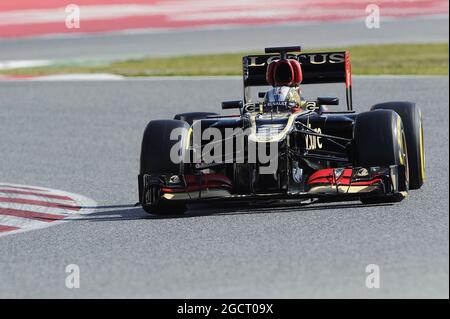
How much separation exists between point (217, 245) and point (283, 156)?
5.29 ft

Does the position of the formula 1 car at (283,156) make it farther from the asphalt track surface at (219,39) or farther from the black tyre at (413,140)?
the asphalt track surface at (219,39)

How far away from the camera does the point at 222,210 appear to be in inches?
402

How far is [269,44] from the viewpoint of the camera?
27.9 meters

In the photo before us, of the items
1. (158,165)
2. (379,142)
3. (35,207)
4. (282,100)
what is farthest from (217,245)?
(35,207)

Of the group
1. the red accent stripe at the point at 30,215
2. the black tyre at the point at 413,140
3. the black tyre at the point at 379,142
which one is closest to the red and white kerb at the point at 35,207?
the red accent stripe at the point at 30,215

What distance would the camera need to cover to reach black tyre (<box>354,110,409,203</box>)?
958cm

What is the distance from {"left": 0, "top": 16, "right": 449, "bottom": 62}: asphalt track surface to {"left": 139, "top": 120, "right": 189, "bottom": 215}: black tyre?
17378mm

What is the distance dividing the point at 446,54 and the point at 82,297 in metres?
19.4

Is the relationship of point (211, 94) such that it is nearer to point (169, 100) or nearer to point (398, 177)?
point (169, 100)

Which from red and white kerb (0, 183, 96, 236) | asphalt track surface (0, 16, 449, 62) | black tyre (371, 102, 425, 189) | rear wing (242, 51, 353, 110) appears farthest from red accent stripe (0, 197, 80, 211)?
asphalt track surface (0, 16, 449, 62)

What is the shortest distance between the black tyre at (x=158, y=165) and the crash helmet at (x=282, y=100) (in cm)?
96

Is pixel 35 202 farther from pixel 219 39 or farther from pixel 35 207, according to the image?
pixel 219 39

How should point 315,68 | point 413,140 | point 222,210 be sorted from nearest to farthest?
point 222,210, point 413,140, point 315,68

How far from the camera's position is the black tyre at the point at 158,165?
995 cm
